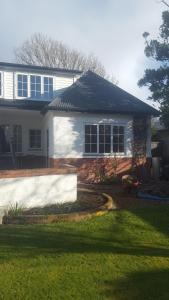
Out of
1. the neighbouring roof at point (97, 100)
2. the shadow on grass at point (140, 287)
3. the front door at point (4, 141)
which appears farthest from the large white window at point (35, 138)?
the shadow on grass at point (140, 287)

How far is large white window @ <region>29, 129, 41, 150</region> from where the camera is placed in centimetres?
2181

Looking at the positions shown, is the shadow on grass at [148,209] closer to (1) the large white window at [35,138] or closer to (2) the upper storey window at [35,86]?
(1) the large white window at [35,138]

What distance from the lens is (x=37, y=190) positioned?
9859 millimetres

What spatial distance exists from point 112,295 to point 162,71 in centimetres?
1457

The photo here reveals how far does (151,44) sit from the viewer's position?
59.5 ft

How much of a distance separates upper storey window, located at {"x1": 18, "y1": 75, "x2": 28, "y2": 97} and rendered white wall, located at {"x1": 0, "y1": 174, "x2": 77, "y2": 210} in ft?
37.6

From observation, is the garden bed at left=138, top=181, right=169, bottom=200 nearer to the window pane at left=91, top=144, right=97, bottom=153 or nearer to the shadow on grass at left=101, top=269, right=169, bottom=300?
the window pane at left=91, top=144, right=97, bottom=153

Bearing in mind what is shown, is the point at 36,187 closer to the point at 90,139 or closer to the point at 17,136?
the point at 90,139

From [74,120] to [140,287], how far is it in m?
12.1

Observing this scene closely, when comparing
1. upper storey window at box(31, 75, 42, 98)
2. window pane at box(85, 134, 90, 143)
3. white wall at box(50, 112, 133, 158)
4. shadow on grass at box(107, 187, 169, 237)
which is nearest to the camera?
shadow on grass at box(107, 187, 169, 237)

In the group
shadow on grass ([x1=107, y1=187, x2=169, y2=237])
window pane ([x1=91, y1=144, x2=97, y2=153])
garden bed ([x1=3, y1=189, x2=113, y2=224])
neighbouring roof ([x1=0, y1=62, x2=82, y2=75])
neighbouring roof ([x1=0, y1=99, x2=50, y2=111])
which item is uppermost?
neighbouring roof ([x1=0, y1=62, x2=82, y2=75])

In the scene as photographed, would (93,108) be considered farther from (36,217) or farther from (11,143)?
(36,217)

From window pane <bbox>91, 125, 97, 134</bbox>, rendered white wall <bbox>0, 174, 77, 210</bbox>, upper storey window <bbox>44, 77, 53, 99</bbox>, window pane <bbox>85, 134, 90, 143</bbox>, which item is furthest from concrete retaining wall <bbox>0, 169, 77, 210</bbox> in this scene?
upper storey window <bbox>44, 77, 53, 99</bbox>

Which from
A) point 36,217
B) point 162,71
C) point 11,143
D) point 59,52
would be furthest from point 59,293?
point 59,52
